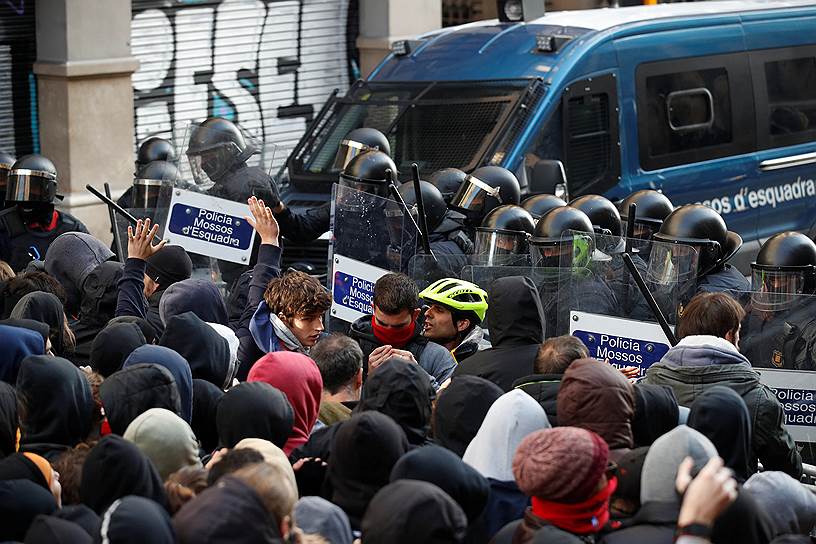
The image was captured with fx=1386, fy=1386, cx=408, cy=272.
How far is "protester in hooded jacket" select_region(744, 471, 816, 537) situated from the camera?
4.79 metres

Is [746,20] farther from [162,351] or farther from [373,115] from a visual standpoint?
[162,351]

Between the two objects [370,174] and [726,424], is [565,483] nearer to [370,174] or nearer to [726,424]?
[726,424]

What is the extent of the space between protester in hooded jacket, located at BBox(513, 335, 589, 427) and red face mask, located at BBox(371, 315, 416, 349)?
2.90 feet

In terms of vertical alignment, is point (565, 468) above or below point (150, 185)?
below

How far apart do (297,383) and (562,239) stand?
255 centimetres

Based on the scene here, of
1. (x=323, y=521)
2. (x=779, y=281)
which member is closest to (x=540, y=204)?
(x=779, y=281)

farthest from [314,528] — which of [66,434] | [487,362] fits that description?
[487,362]

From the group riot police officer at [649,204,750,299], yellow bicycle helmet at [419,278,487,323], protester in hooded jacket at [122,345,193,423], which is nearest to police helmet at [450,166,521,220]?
riot police officer at [649,204,750,299]

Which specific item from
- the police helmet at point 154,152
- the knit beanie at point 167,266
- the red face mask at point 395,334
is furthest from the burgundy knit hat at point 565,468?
the police helmet at point 154,152

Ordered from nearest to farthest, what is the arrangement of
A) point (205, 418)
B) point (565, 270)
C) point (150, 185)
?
point (205, 418)
point (565, 270)
point (150, 185)

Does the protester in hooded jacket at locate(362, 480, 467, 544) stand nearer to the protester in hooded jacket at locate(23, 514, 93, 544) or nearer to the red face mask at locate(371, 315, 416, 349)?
the protester in hooded jacket at locate(23, 514, 93, 544)

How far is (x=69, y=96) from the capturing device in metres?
12.8

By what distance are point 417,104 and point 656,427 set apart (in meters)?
5.61

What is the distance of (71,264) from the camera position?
7.73m
